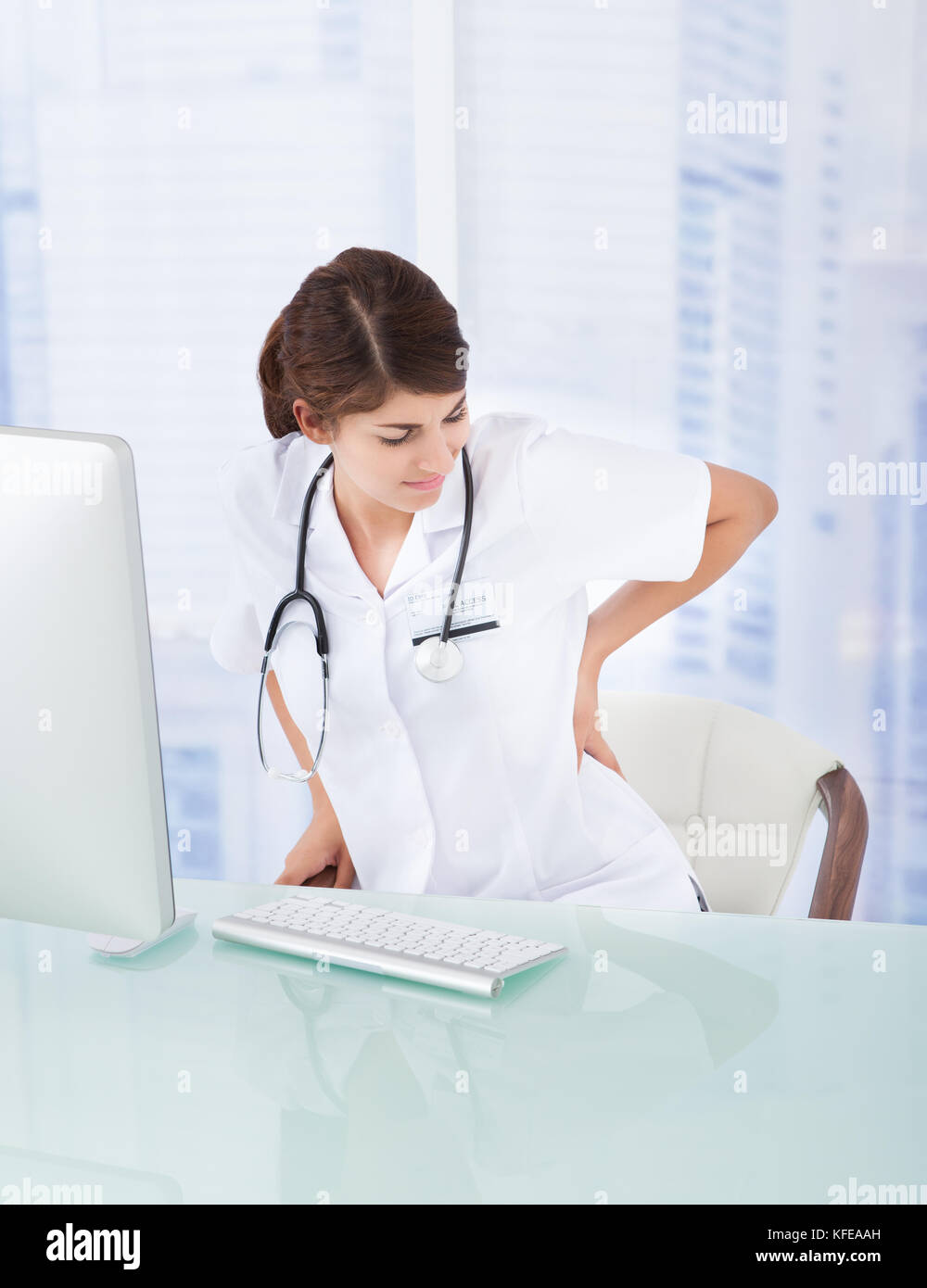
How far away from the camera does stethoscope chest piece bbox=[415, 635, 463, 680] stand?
161 cm

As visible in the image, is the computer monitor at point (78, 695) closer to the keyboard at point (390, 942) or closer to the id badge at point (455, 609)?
the keyboard at point (390, 942)

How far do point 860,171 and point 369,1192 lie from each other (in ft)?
6.46

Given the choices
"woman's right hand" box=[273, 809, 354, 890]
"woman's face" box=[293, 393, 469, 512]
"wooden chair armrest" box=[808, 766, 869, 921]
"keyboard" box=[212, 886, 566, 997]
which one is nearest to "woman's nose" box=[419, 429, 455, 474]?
"woman's face" box=[293, 393, 469, 512]

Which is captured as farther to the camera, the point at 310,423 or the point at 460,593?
the point at 310,423

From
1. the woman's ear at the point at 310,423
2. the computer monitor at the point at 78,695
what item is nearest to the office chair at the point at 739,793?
the woman's ear at the point at 310,423

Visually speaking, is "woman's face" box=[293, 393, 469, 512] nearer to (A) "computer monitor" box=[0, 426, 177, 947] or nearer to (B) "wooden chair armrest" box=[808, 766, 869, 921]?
(B) "wooden chair armrest" box=[808, 766, 869, 921]

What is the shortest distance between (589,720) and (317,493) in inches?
20.9

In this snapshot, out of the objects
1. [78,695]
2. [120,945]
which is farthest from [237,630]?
[78,695]

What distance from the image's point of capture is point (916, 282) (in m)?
2.07

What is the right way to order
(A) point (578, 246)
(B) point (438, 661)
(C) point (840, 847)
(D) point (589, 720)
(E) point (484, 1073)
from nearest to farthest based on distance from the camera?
(E) point (484, 1073) < (C) point (840, 847) < (B) point (438, 661) < (D) point (589, 720) < (A) point (578, 246)

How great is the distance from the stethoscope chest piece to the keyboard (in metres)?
0.60

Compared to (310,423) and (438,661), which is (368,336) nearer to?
(310,423)

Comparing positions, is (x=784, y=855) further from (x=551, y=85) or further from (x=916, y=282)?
(x=551, y=85)

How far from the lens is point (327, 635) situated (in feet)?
5.55
